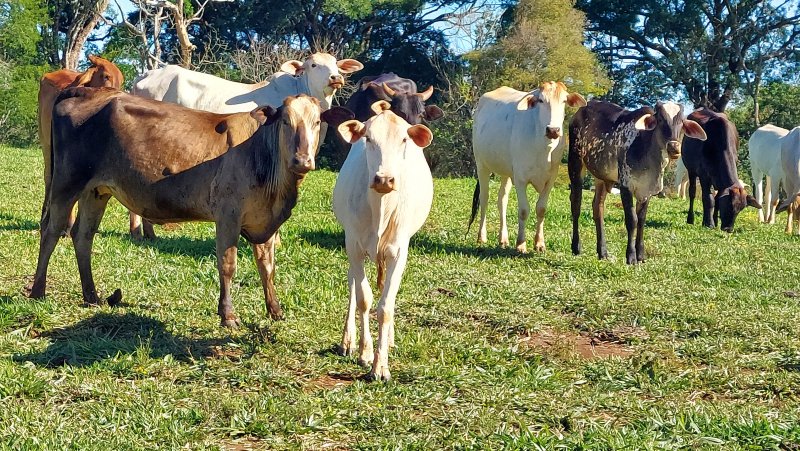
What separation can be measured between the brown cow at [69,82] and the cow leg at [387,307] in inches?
206

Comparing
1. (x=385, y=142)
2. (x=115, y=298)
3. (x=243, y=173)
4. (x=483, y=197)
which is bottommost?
(x=115, y=298)

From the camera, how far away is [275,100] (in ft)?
34.4

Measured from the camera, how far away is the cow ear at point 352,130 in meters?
6.00

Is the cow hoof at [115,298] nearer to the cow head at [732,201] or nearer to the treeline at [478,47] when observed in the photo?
the cow head at [732,201]

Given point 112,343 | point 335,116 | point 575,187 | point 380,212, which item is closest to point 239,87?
point 575,187

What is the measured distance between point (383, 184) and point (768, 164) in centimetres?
1498

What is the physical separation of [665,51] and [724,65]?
2.70 meters

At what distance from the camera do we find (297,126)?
6527mm

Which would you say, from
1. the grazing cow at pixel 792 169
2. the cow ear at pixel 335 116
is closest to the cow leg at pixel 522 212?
the cow ear at pixel 335 116

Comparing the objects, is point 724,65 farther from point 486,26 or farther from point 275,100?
point 275,100

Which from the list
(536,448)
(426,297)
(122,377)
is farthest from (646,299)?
(122,377)

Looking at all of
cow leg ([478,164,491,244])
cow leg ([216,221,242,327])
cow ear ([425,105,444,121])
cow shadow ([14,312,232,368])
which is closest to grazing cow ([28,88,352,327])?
cow leg ([216,221,242,327])

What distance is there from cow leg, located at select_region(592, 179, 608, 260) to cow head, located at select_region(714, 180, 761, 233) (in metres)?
2.62

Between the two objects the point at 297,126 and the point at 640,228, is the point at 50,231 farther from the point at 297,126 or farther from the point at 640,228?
the point at 640,228
